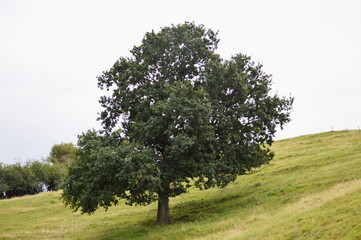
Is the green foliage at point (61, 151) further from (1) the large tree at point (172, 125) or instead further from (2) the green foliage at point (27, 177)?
(1) the large tree at point (172, 125)

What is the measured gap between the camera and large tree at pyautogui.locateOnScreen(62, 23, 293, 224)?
28109 mm

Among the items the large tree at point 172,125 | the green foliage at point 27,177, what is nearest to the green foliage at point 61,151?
the green foliage at point 27,177

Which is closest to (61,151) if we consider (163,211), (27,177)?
(27,177)

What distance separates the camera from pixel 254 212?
28.4 meters

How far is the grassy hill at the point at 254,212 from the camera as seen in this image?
20234mm

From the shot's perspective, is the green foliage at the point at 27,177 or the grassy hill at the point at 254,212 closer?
the grassy hill at the point at 254,212

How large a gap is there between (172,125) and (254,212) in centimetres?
999

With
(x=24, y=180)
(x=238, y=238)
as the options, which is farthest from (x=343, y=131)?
(x=24, y=180)

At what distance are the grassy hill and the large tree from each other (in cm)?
330

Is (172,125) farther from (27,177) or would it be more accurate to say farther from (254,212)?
(27,177)

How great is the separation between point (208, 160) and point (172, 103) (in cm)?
633

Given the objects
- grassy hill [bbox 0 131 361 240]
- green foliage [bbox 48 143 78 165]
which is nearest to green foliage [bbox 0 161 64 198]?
green foliage [bbox 48 143 78 165]

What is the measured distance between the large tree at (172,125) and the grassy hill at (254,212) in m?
3.30

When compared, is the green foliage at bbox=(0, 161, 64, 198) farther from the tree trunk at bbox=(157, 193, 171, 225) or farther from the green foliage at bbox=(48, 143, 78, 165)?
the tree trunk at bbox=(157, 193, 171, 225)
